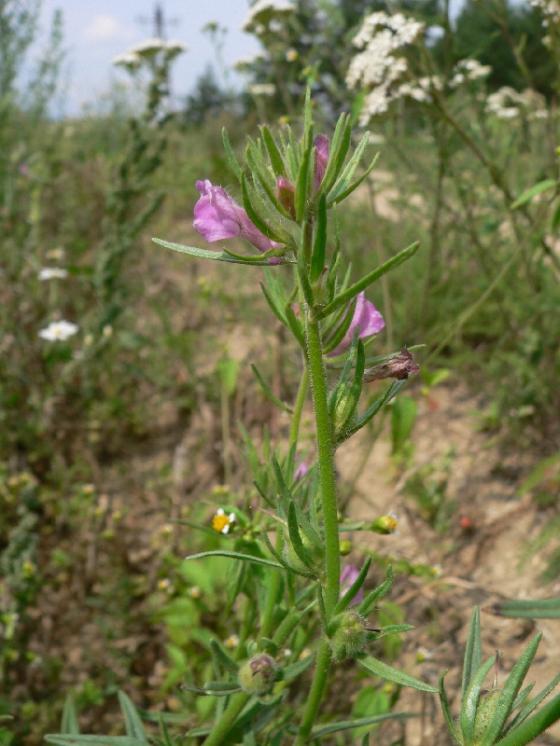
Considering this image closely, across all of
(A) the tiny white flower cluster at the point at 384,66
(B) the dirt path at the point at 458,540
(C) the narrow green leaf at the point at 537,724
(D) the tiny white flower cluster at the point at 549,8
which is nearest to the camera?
(C) the narrow green leaf at the point at 537,724

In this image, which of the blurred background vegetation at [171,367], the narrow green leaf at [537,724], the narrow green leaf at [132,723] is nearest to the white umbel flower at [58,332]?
the blurred background vegetation at [171,367]

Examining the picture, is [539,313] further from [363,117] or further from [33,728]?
[33,728]

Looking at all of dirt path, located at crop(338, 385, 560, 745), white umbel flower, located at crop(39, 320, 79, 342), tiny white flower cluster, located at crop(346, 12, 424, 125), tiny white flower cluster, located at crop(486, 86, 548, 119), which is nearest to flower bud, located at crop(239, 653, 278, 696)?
dirt path, located at crop(338, 385, 560, 745)

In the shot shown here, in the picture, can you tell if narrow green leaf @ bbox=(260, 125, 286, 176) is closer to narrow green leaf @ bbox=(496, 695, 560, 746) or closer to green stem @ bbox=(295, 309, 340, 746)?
green stem @ bbox=(295, 309, 340, 746)

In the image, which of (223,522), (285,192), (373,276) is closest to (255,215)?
(285,192)

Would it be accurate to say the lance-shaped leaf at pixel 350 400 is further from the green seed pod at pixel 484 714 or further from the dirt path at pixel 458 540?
the dirt path at pixel 458 540

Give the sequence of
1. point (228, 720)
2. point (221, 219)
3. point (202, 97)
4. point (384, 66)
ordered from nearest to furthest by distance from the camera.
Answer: point (221, 219) → point (228, 720) → point (384, 66) → point (202, 97)

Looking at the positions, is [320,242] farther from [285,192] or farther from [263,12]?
[263,12]
